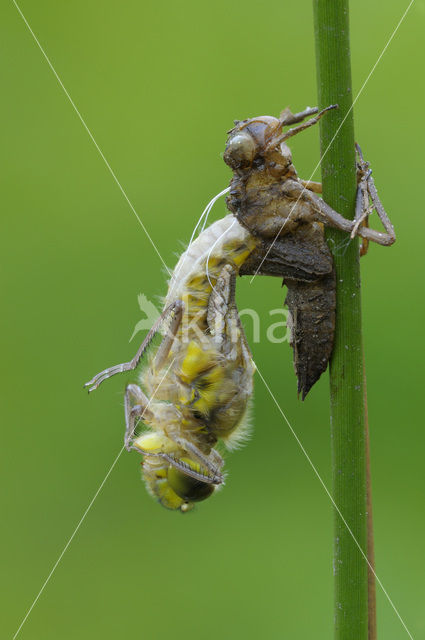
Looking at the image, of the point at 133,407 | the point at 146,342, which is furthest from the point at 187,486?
the point at 146,342

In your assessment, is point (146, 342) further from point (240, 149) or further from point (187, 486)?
point (240, 149)

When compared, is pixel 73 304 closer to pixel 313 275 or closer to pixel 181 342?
pixel 181 342

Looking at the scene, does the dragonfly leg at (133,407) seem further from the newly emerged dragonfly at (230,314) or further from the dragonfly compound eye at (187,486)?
the dragonfly compound eye at (187,486)

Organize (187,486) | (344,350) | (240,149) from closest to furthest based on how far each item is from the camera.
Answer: (344,350) < (240,149) < (187,486)

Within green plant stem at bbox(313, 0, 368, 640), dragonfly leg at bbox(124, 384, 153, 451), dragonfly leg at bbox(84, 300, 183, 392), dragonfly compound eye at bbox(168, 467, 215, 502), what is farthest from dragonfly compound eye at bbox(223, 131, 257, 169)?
dragonfly compound eye at bbox(168, 467, 215, 502)

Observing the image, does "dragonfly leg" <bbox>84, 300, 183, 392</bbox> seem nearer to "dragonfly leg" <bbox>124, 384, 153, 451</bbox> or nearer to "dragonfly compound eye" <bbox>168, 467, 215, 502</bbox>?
"dragonfly leg" <bbox>124, 384, 153, 451</bbox>

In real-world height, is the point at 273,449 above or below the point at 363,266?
below

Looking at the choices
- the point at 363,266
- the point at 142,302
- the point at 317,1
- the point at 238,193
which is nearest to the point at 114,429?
the point at 142,302
